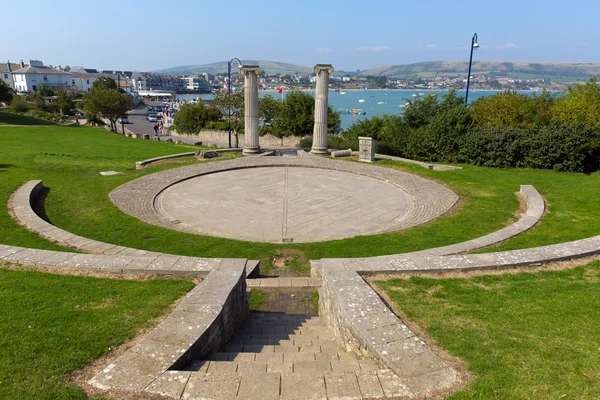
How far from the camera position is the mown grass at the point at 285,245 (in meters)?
10.8

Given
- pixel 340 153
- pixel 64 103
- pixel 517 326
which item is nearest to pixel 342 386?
pixel 517 326

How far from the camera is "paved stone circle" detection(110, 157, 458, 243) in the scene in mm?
12906

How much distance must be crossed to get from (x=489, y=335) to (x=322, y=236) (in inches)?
283

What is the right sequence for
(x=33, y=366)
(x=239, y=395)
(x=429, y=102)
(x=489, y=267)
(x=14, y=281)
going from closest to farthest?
(x=239, y=395), (x=33, y=366), (x=14, y=281), (x=489, y=267), (x=429, y=102)

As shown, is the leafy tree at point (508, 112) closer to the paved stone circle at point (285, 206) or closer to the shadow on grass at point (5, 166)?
the paved stone circle at point (285, 206)

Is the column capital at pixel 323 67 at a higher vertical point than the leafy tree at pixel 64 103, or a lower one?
higher

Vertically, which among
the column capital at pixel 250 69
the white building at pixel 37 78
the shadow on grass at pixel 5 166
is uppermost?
the white building at pixel 37 78


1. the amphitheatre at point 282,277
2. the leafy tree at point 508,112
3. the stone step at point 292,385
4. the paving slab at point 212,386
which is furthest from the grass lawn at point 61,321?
the leafy tree at point 508,112

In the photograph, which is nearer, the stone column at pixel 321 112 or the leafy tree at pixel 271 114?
the stone column at pixel 321 112

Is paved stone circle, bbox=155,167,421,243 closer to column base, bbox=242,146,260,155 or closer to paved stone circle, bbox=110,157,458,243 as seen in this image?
paved stone circle, bbox=110,157,458,243

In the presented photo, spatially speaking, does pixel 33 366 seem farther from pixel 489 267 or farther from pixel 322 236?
pixel 322 236

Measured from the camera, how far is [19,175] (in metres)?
17.1

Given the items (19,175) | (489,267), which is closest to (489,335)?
(489,267)

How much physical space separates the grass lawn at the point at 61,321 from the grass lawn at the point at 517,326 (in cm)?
405
